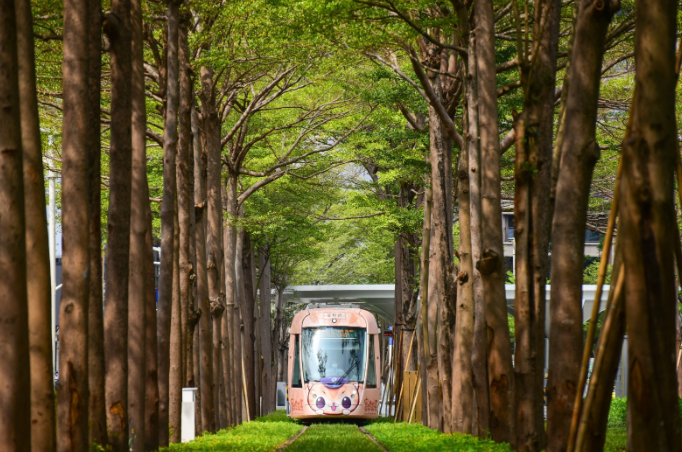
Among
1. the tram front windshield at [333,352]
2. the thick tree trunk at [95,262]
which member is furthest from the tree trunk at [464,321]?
the tram front windshield at [333,352]

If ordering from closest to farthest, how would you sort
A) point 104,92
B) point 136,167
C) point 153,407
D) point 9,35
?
1. point 9,35
2. point 136,167
3. point 153,407
4. point 104,92

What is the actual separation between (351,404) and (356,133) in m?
8.47

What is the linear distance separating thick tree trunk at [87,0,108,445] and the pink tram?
759 inches

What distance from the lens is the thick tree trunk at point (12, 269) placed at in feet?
21.6

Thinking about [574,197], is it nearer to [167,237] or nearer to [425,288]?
[167,237]

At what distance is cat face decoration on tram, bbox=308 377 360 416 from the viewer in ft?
93.9

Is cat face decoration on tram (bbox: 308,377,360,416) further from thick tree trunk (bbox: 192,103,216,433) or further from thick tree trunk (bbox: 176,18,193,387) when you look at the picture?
thick tree trunk (bbox: 176,18,193,387)

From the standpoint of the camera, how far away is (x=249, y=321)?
3105cm

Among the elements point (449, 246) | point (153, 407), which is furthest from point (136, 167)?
point (449, 246)

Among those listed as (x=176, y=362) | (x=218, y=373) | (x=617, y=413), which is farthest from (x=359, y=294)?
(x=176, y=362)

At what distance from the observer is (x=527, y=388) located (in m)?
9.95

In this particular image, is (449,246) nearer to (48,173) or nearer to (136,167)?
(136,167)

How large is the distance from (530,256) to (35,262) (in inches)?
198

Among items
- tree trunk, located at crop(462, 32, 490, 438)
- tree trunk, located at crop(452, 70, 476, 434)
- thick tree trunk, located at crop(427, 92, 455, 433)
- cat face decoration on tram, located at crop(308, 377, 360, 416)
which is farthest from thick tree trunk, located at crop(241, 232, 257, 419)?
tree trunk, located at crop(462, 32, 490, 438)
